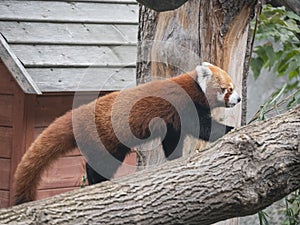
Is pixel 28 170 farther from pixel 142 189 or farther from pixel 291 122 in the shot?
pixel 291 122

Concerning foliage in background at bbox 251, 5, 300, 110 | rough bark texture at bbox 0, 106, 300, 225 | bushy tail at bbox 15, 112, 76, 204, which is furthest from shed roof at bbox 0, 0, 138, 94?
rough bark texture at bbox 0, 106, 300, 225

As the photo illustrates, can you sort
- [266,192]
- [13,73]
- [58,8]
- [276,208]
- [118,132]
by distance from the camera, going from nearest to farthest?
[266,192]
[118,132]
[13,73]
[58,8]
[276,208]

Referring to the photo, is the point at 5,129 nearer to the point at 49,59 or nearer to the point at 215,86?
the point at 49,59

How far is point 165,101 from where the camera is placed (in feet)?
5.46

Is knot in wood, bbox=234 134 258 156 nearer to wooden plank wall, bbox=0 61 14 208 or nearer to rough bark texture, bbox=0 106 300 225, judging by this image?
rough bark texture, bbox=0 106 300 225

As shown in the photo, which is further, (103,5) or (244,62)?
(103,5)

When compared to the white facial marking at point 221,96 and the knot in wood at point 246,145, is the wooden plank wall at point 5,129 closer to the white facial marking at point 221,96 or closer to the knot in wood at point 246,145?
the white facial marking at point 221,96

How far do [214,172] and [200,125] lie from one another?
220 millimetres

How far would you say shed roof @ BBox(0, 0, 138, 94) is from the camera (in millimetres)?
2834

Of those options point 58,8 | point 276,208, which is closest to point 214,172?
point 58,8

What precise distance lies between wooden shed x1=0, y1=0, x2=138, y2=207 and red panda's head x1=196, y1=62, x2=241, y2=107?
3.72 ft

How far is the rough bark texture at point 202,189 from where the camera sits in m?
1.49

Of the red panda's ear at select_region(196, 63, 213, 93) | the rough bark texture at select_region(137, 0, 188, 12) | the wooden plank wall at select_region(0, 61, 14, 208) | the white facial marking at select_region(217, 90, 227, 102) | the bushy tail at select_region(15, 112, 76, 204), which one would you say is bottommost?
the wooden plank wall at select_region(0, 61, 14, 208)

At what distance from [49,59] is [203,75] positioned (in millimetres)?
1368
